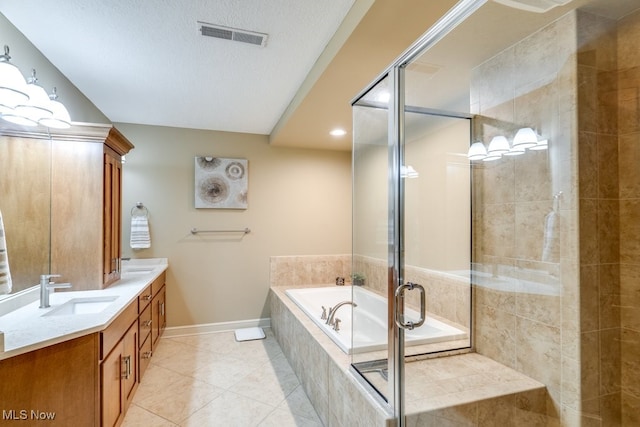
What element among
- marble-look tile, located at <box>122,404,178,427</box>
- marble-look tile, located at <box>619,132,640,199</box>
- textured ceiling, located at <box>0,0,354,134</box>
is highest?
textured ceiling, located at <box>0,0,354,134</box>

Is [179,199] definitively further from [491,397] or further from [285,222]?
[491,397]

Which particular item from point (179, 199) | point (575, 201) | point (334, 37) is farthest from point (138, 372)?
point (575, 201)

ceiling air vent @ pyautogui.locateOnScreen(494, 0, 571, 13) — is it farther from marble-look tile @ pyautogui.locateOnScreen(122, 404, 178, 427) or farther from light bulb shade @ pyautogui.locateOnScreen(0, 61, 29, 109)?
marble-look tile @ pyautogui.locateOnScreen(122, 404, 178, 427)

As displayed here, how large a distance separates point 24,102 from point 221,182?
2253 millimetres

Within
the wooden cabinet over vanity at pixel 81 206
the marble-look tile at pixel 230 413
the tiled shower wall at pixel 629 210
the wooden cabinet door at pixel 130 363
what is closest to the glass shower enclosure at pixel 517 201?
the tiled shower wall at pixel 629 210

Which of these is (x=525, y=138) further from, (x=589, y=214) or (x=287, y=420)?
(x=287, y=420)

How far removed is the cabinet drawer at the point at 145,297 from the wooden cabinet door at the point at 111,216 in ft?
0.88

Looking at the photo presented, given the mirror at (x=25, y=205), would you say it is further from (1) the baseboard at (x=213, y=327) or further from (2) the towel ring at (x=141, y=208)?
(1) the baseboard at (x=213, y=327)

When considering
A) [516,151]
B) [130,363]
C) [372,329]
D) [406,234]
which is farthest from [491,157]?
[130,363]

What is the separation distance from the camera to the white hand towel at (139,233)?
3.53 m

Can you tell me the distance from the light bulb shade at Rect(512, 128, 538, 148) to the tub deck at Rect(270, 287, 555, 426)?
48.2 inches

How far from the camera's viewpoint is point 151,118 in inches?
138

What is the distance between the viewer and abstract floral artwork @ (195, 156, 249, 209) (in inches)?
151

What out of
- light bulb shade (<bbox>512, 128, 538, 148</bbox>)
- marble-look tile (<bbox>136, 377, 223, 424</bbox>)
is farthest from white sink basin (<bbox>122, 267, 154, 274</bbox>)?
light bulb shade (<bbox>512, 128, 538, 148</bbox>)
